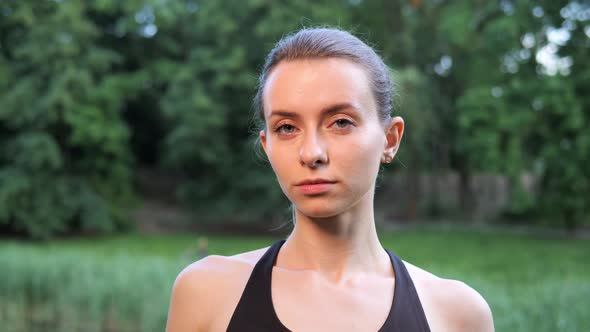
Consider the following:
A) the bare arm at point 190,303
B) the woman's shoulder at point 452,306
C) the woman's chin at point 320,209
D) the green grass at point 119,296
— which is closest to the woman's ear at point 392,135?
the woman's chin at point 320,209

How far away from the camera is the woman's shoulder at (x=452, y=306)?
1.57 m

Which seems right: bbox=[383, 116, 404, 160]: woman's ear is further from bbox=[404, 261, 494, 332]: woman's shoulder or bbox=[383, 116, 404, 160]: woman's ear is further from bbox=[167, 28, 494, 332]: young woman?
bbox=[404, 261, 494, 332]: woman's shoulder

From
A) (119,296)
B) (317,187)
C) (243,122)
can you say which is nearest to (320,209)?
(317,187)

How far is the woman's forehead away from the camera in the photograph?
144cm

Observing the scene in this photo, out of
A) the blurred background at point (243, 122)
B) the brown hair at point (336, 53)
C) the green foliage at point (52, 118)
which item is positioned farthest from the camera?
the green foliage at point (52, 118)

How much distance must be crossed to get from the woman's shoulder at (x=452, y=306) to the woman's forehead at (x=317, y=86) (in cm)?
53

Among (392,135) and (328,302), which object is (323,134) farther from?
(328,302)

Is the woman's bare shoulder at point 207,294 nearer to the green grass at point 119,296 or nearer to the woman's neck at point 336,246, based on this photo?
the woman's neck at point 336,246

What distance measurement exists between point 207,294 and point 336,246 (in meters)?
0.36

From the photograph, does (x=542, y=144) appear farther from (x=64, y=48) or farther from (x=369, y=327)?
(x=369, y=327)

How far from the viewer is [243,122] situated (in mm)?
17109

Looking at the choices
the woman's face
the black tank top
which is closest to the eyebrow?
the woman's face

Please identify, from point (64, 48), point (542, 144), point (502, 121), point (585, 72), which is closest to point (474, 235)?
point (542, 144)

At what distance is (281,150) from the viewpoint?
4.83ft
